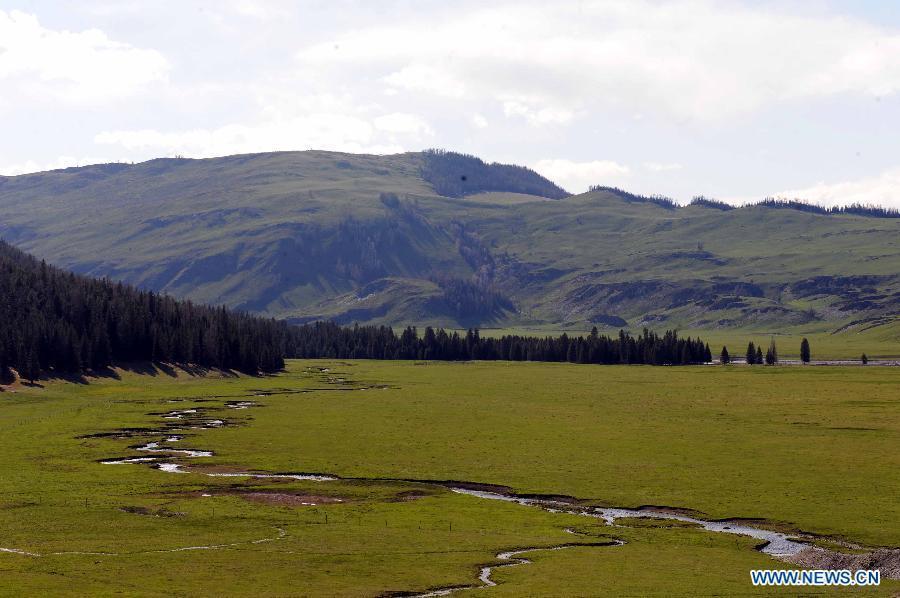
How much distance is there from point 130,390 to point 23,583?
124430 millimetres

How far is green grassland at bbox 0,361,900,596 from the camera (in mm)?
53469

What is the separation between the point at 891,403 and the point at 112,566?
377ft

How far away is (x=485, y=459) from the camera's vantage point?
94688 millimetres

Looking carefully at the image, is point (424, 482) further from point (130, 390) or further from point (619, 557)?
point (130, 390)

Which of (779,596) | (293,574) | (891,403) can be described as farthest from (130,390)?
(779,596)

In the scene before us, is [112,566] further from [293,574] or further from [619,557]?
[619,557]

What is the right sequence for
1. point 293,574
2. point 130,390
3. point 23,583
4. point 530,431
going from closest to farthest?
point 23,583 → point 293,574 → point 530,431 → point 130,390

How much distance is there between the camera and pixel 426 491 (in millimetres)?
80562

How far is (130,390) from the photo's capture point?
169000mm

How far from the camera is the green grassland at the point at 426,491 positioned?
53.5 m

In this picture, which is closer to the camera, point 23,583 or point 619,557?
point 23,583

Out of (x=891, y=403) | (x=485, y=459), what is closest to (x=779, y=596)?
(x=485, y=459)

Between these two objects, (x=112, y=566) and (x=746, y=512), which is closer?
(x=112, y=566)

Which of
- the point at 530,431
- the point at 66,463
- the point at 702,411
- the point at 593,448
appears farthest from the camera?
the point at 702,411
